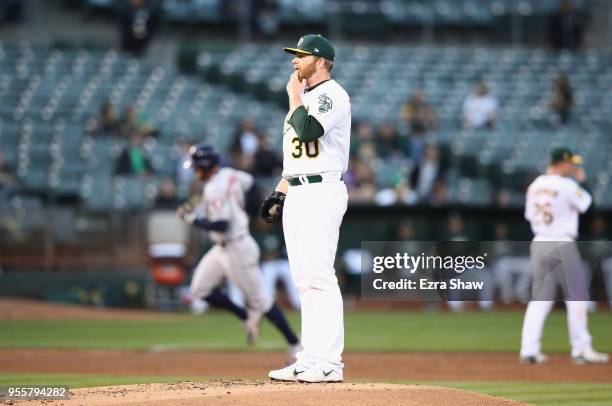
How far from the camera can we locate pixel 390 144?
22359mm

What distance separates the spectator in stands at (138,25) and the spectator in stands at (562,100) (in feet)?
26.7

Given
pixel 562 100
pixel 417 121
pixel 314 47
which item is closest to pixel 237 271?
pixel 314 47

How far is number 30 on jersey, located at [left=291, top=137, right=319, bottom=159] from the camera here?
796 cm

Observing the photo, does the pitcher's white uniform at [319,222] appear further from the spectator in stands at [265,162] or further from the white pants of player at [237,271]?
the spectator in stands at [265,162]

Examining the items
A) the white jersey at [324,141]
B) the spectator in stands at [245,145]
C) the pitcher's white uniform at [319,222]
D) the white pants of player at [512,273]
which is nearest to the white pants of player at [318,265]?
the pitcher's white uniform at [319,222]

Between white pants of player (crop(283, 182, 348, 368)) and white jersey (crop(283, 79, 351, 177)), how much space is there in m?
0.12

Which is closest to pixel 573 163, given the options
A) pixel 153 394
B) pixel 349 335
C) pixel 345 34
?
pixel 349 335

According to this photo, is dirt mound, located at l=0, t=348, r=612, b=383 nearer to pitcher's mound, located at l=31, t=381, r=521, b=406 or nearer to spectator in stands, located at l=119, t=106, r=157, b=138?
pitcher's mound, located at l=31, t=381, r=521, b=406

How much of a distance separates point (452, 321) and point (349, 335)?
9.62ft

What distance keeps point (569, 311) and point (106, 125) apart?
10609 millimetres

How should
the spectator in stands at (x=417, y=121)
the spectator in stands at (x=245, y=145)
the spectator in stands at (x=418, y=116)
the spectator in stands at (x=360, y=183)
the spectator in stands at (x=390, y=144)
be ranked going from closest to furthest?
the spectator in stands at (x=245, y=145), the spectator in stands at (x=360, y=183), the spectator in stands at (x=417, y=121), the spectator in stands at (x=390, y=144), the spectator in stands at (x=418, y=116)

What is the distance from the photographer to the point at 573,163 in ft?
41.5

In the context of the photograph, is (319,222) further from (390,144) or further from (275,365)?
(390,144)

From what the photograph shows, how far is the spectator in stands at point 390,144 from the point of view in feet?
72.9
